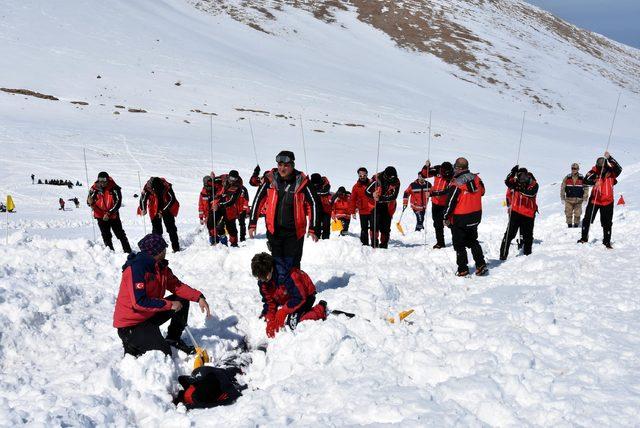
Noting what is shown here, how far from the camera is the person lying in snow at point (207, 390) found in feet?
13.4

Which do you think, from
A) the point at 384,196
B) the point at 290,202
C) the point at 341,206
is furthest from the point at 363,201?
the point at 290,202

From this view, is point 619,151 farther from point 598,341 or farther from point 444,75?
point 598,341

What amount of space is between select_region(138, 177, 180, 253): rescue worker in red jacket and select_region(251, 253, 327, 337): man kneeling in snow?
517 cm

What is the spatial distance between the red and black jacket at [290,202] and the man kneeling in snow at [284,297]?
86 cm

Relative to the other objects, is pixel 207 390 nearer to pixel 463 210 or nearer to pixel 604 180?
pixel 463 210

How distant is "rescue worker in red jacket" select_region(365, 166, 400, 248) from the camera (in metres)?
10.2

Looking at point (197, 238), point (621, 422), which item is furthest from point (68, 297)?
point (197, 238)

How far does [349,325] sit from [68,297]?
3.49 metres

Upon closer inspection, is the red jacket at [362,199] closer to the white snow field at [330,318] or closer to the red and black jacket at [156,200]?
the white snow field at [330,318]

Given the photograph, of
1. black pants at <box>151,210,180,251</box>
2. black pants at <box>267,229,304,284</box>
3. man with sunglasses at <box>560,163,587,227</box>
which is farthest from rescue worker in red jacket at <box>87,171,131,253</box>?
man with sunglasses at <box>560,163,587,227</box>

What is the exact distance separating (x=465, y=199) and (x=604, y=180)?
3426mm

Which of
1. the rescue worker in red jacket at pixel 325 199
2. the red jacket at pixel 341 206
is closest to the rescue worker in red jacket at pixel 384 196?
the rescue worker in red jacket at pixel 325 199

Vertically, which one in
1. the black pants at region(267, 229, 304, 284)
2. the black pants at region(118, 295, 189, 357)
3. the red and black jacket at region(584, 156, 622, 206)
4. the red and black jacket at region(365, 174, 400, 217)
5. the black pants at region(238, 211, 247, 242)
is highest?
the red and black jacket at region(584, 156, 622, 206)

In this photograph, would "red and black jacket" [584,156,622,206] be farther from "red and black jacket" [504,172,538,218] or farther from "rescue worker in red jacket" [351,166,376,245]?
"rescue worker in red jacket" [351,166,376,245]
